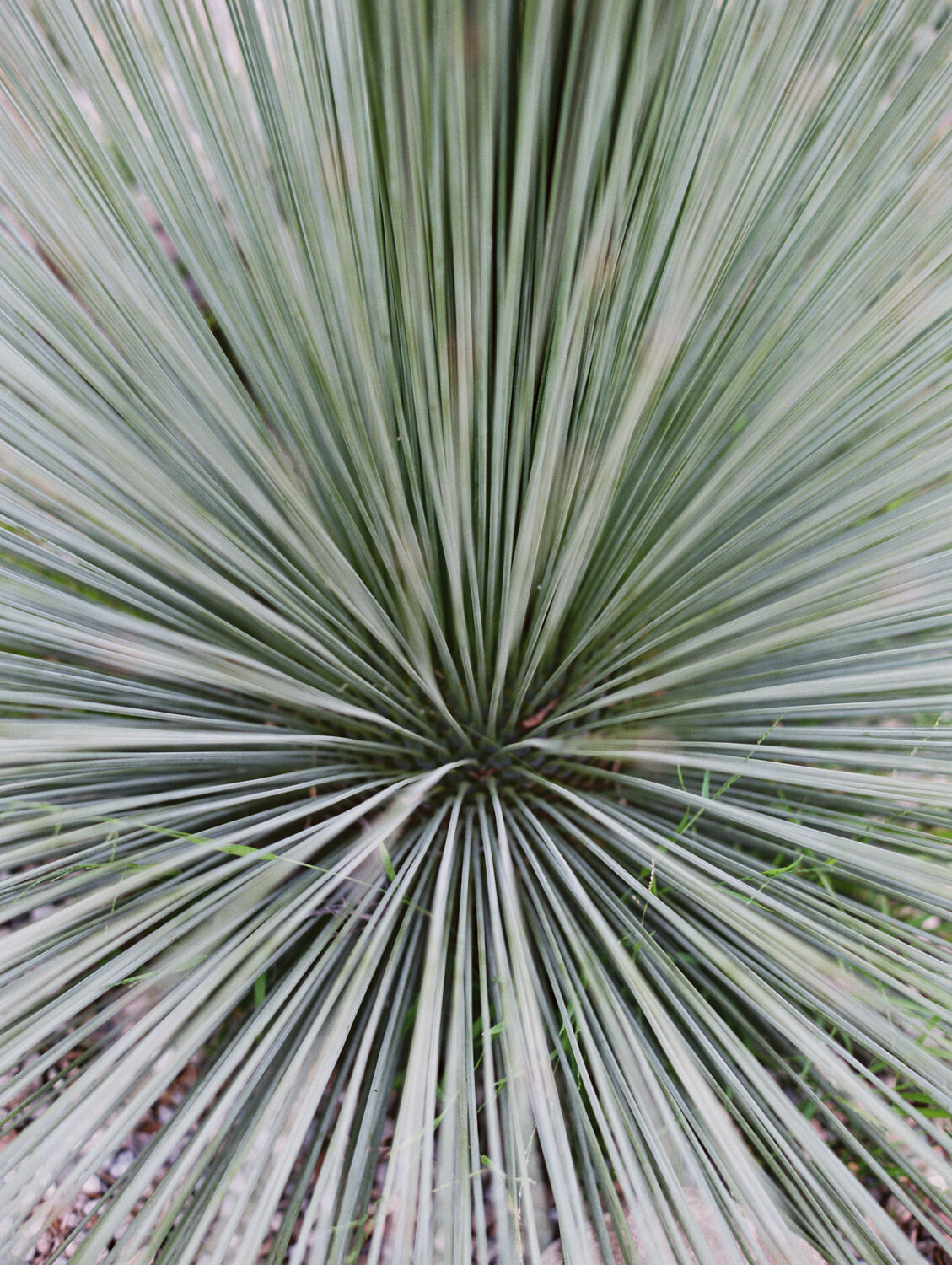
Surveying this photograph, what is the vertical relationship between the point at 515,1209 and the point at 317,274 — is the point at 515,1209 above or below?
below

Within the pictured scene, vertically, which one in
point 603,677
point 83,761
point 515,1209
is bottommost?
point 515,1209

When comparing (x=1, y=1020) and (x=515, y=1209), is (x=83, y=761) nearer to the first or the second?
(x=1, y=1020)

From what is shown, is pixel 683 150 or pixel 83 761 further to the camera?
pixel 83 761

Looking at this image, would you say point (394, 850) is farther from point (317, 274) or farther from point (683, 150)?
point (683, 150)

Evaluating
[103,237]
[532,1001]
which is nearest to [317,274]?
[103,237]

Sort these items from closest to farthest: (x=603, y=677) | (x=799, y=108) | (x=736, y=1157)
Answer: (x=736, y=1157)
(x=799, y=108)
(x=603, y=677)

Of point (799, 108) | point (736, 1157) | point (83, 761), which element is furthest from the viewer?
point (83, 761)

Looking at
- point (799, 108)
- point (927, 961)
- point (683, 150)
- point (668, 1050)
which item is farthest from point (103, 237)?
point (927, 961)
